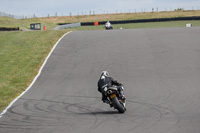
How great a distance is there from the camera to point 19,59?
24250mm

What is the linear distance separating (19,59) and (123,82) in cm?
1002

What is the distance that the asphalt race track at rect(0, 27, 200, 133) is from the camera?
368 inches

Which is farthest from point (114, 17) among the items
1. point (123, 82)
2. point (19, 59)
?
point (123, 82)

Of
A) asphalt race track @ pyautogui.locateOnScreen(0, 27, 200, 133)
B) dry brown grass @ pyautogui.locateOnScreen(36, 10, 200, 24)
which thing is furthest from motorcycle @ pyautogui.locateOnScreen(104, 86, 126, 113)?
dry brown grass @ pyautogui.locateOnScreen(36, 10, 200, 24)

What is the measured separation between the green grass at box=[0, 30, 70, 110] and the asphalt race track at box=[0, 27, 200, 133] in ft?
2.64

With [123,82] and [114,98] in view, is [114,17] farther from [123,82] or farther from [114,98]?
[114,98]

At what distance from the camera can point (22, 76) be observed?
1977cm

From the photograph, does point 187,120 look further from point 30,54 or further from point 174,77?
point 30,54

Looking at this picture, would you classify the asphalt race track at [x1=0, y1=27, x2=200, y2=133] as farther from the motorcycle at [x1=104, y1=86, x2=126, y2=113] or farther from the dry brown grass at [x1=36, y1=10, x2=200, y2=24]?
the dry brown grass at [x1=36, y1=10, x2=200, y2=24]

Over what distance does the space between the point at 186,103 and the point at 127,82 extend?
5.28 metres

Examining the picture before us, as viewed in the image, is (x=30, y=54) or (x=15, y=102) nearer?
(x=15, y=102)

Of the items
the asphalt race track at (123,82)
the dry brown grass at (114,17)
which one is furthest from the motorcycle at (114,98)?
the dry brown grass at (114,17)

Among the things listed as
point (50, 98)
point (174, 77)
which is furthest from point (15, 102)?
point (174, 77)

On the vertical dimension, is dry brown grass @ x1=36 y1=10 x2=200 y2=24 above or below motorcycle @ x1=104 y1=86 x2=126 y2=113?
above
